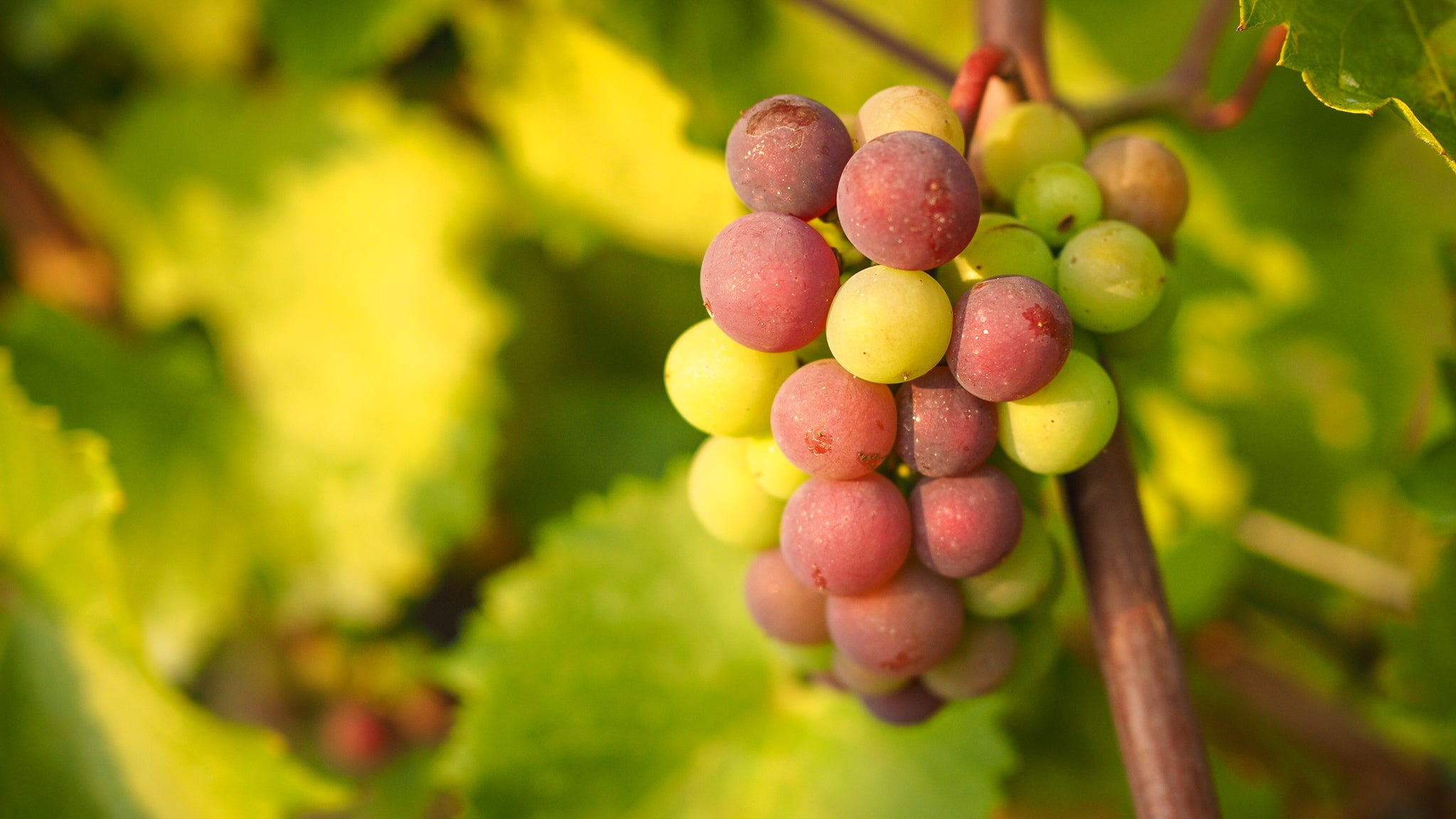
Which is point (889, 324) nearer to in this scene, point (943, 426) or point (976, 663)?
point (943, 426)

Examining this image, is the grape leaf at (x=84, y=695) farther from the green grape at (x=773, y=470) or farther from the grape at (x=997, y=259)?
the grape at (x=997, y=259)

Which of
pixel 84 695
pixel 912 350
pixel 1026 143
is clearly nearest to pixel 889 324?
pixel 912 350

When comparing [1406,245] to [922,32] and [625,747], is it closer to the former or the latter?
[922,32]

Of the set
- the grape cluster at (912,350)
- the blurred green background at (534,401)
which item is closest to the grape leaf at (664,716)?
the blurred green background at (534,401)

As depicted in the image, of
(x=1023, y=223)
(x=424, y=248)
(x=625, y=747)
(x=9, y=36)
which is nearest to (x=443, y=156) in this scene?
(x=424, y=248)

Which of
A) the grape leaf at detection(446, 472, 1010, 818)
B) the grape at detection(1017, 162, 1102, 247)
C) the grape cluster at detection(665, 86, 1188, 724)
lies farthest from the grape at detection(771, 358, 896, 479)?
the grape leaf at detection(446, 472, 1010, 818)

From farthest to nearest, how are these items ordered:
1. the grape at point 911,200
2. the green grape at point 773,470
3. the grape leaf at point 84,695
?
the grape leaf at point 84,695 → the green grape at point 773,470 → the grape at point 911,200

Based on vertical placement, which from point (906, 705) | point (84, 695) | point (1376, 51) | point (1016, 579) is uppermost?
point (1376, 51)
